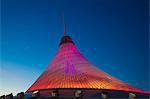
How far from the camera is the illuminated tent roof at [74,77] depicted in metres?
17.3

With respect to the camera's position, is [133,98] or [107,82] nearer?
[133,98]

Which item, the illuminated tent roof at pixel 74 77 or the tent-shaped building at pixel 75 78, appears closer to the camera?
the tent-shaped building at pixel 75 78

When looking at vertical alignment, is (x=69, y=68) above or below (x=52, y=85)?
above

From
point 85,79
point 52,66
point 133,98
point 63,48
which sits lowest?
point 133,98

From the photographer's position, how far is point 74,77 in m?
18.4

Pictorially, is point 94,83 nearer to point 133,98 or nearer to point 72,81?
point 72,81

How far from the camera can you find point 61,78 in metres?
18.3

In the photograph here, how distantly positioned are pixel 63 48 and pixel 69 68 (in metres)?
5.27

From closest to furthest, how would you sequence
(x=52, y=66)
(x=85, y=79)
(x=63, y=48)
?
(x=85, y=79) → (x=52, y=66) → (x=63, y=48)

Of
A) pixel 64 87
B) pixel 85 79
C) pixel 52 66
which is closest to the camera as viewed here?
pixel 64 87

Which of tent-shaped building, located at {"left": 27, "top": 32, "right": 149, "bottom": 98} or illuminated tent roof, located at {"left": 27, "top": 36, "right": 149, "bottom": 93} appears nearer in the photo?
tent-shaped building, located at {"left": 27, "top": 32, "right": 149, "bottom": 98}

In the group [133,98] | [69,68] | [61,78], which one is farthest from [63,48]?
[133,98]

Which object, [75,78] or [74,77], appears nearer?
[75,78]

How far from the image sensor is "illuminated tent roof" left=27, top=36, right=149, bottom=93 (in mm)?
17297
